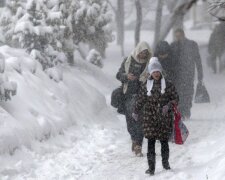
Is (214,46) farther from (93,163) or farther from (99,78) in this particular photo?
(93,163)

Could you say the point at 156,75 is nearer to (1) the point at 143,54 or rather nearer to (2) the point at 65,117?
(1) the point at 143,54

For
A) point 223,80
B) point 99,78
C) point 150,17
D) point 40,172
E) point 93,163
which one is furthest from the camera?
point 150,17

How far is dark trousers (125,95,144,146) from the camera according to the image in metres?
8.68

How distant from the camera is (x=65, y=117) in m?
10.1

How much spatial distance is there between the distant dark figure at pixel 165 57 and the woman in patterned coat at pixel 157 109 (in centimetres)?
340

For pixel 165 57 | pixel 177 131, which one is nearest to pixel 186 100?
pixel 165 57

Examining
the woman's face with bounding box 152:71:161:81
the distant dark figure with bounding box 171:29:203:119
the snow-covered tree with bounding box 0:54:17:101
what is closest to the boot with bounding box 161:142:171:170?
the woman's face with bounding box 152:71:161:81

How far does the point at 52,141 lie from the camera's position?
8.91 meters

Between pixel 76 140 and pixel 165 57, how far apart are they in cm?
260

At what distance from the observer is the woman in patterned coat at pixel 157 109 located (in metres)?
7.10

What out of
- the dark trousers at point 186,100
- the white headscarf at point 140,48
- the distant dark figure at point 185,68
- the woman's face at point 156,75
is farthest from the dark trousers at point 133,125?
the dark trousers at point 186,100

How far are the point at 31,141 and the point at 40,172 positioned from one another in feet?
3.25

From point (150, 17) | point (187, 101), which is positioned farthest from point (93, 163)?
point (150, 17)

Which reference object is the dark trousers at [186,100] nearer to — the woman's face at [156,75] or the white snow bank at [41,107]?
the white snow bank at [41,107]
